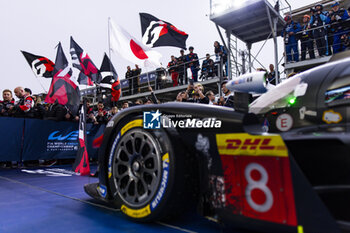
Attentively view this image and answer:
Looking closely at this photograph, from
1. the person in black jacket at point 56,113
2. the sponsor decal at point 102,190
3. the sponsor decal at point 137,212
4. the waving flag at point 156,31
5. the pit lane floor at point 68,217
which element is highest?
the waving flag at point 156,31

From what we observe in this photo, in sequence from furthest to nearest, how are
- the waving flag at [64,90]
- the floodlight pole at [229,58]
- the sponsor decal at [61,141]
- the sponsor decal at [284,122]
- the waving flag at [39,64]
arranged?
1. the floodlight pole at [229,58]
2. the waving flag at [39,64]
3. the sponsor decal at [61,141]
4. the waving flag at [64,90]
5. the sponsor decal at [284,122]

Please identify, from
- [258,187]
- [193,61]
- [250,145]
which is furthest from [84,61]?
[258,187]

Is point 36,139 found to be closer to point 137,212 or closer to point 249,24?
point 137,212

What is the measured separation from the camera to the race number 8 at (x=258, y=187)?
1262mm

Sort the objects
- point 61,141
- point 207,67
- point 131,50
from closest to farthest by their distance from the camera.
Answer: point 131,50, point 61,141, point 207,67

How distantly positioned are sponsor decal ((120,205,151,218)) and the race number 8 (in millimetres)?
702

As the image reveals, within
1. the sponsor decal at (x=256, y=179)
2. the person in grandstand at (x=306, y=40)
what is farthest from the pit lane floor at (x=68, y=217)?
the person in grandstand at (x=306, y=40)

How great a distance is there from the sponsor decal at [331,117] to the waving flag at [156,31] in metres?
4.49

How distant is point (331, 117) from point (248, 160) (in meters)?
0.52

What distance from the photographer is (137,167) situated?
1797 millimetres

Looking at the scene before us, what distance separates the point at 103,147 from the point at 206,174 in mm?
1021

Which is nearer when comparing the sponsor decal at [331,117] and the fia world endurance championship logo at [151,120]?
the sponsor decal at [331,117]

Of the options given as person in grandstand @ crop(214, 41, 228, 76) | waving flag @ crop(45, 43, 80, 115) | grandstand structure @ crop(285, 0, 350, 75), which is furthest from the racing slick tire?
person in grandstand @ crop(214, 41, 228, 76)

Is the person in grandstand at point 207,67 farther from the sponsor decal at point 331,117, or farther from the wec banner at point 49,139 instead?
the sponsor decal at point 331,117
